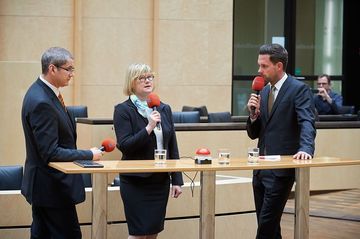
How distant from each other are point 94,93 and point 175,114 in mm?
3720

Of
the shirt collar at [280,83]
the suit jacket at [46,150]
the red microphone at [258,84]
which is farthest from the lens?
the red microphone at [258,84]

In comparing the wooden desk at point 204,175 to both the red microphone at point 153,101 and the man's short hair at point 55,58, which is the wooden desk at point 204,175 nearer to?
the red microphone at point 153,101

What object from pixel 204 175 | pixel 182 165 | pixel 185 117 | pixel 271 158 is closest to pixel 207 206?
pixel 204 175

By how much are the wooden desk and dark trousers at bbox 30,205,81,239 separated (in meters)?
0.29

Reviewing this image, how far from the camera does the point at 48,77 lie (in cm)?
530

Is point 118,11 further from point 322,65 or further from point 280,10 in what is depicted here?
point 322,65

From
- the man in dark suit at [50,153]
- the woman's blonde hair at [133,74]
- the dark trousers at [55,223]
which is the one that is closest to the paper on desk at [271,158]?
the woman's blonde hair at [133,74]

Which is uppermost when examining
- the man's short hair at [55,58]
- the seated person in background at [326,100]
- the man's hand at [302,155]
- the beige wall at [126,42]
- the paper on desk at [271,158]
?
the beige wall at [126,42]

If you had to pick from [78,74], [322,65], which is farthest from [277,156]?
[322,65]

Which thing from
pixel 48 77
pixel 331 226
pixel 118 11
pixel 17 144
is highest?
pixel 118 11

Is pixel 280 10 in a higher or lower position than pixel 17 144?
higher

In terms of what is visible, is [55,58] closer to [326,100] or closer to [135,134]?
[135,134]

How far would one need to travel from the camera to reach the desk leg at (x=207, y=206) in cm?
585

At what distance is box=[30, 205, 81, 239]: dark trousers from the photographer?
5.22 meters
